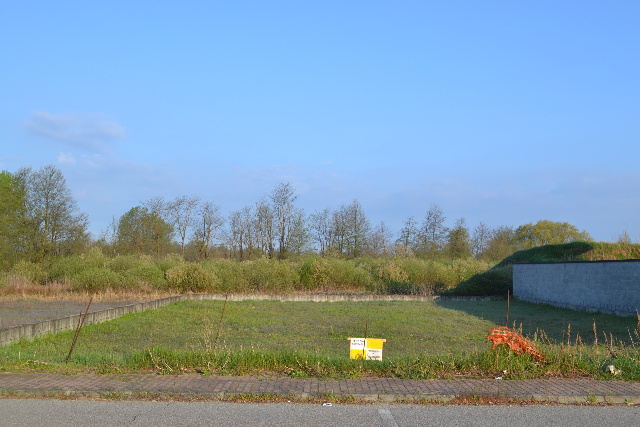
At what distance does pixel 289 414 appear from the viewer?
552 cm

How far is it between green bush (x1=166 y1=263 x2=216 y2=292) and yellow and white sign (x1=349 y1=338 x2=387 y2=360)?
21.8m

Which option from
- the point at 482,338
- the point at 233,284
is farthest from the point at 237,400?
the point at 233,284

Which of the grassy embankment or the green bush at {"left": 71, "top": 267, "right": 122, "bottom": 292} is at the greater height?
the grassy embankment

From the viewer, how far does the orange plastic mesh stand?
Answer: 7.45 metres

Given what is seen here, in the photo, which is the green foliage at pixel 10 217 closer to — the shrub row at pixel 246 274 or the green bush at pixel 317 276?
the shrub row at pixel 246 274

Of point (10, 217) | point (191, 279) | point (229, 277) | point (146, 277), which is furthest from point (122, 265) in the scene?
point (10, 217)

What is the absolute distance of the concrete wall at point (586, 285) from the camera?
668 inches

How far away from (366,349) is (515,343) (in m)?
2.08

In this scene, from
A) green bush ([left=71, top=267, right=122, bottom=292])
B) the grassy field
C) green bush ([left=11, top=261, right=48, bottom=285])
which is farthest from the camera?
green bush ([left=11, top=261, right=48, bottom=285])

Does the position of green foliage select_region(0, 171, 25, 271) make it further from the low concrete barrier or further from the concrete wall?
the concrete wall

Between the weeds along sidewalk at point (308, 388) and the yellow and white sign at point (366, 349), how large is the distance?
0.63 m

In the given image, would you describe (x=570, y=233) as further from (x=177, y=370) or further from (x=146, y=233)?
(x=177, y=370)

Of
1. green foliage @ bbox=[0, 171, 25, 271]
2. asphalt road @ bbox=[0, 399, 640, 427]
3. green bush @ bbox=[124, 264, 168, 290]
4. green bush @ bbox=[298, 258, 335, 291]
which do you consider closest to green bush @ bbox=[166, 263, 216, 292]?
green bush @ bbox=[124, 264, 168, 290]

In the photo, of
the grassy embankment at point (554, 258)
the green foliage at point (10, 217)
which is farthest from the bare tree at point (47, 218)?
the grassy embankment at point (554, 258)
